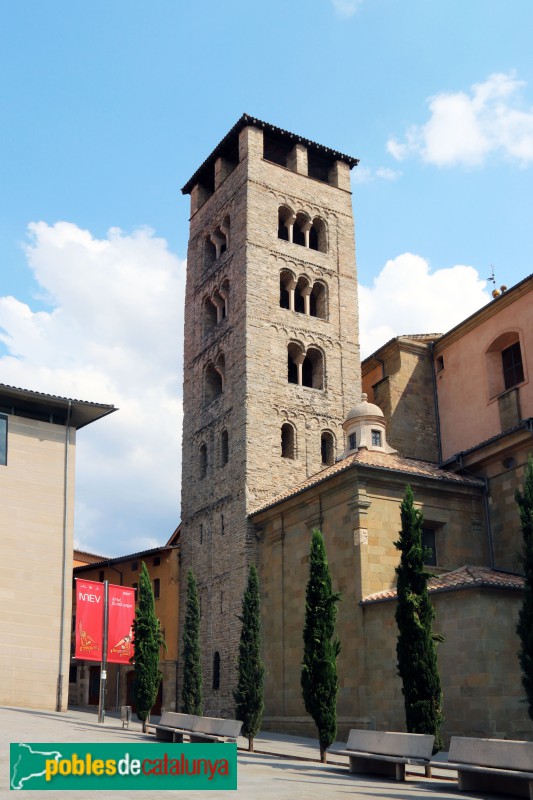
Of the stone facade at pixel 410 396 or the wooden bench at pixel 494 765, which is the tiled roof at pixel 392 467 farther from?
the wooden bench at pixel 494 765

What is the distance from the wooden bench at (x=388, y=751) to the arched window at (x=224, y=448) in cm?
2068

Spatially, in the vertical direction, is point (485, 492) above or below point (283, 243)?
below

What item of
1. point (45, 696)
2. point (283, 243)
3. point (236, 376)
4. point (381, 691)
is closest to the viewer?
point (381, 691)

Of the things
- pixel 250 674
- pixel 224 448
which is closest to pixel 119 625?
pixel 250 674

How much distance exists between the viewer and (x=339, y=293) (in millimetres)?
41000

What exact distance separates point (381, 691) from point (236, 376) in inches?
629

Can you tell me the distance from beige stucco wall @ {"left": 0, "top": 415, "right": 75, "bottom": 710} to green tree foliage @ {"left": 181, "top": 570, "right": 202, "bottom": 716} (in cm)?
674

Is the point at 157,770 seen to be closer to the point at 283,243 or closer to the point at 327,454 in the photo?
the point at 327,454

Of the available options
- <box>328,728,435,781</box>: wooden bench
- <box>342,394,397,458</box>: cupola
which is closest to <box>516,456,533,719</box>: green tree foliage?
<box>328,728,435,781</box>: wooden bench

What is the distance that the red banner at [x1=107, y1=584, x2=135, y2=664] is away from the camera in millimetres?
29922

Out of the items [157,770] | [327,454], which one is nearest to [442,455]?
[327,454]

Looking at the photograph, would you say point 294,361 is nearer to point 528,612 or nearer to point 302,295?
point 302,295

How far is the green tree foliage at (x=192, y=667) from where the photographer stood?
27.7 m

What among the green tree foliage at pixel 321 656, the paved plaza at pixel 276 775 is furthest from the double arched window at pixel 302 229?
the paved plaza at pixel 276 775
